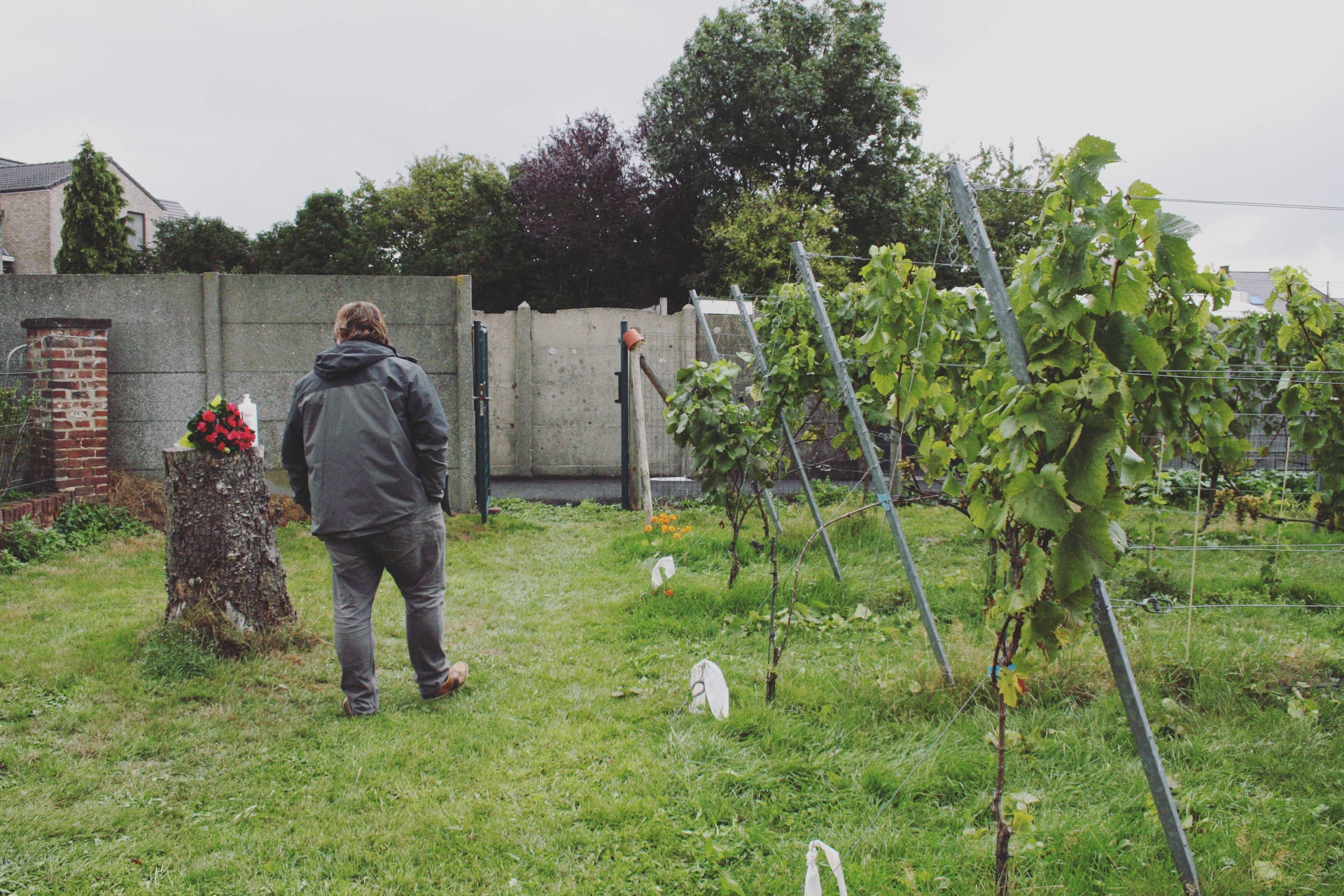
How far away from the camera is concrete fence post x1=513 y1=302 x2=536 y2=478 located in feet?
35.5

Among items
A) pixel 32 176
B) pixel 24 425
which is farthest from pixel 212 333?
pixel 32 176

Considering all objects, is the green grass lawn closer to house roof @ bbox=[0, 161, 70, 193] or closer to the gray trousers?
the gray trousers

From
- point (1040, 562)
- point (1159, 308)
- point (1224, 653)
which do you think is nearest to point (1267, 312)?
point (1224, 653)

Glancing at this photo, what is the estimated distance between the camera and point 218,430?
3.79m

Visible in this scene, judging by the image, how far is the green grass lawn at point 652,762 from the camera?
2.20 metres

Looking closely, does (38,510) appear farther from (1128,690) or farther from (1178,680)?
(1178,680)

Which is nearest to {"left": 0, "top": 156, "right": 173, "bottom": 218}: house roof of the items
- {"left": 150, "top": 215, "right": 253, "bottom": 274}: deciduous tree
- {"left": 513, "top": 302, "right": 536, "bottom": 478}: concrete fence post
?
{"left": 150, "top": 215, "right": 253, "bottom": 274}: deciduous tree

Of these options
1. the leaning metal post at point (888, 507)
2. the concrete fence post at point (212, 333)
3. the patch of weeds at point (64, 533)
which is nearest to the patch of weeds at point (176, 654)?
the patch of weeds at point (64, 533)

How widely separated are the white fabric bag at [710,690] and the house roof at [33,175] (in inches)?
1285

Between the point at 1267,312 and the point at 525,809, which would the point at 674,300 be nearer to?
the point at 1267,312

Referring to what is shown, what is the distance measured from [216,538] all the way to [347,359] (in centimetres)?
133

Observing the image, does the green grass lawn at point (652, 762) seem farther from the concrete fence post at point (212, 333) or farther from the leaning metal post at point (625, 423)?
the leaning metal post at point (625, 423)

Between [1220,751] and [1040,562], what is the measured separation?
1.64 m

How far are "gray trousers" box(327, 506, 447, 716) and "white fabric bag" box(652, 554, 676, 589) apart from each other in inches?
63.6
